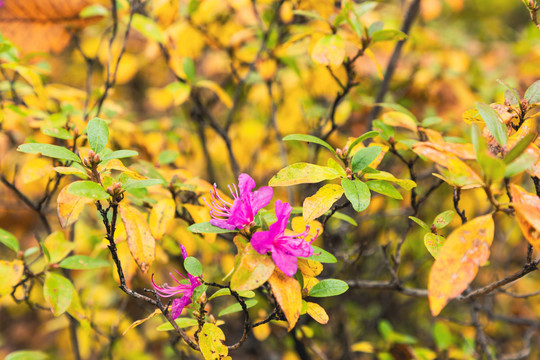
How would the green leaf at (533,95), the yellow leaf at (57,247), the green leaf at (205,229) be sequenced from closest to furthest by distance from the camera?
the green leaf at (205,229) → the green leaf at (533,95) → the yellow leaf at (57,247)

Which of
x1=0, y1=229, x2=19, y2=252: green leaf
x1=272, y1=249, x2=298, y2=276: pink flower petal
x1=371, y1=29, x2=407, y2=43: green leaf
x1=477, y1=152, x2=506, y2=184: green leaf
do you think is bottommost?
x1=0, y1=229, x2=19, y2=252: green leaf

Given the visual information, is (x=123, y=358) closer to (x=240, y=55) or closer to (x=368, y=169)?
(x=240, y=55)

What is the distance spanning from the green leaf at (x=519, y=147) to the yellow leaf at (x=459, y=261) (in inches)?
3.7

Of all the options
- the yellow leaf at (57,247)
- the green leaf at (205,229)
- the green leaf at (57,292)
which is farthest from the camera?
the yellow leaf at (57,247)

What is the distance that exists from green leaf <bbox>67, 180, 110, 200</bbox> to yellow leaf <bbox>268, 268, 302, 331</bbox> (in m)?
0.32

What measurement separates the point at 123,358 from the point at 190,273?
4.84 ft

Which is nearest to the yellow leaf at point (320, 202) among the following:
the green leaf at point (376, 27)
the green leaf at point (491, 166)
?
the green leaf at point (491, 166)

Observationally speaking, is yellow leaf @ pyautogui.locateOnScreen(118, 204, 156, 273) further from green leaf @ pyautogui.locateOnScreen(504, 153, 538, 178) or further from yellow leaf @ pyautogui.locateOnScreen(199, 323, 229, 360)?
green leaf @ pyautogui.locateOnScreen(504, 153, 538, 178)

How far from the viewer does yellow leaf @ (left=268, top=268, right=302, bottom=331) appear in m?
0.65

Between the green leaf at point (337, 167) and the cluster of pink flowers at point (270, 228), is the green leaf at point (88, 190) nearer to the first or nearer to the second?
the cluster of pink flowers at point (270, 228)

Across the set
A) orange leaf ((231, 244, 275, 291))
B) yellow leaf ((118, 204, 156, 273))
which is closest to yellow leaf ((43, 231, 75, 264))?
yellow leaf ((118, 204, 156, 273))

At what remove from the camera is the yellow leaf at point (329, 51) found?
992 mm

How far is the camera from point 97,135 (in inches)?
31.1

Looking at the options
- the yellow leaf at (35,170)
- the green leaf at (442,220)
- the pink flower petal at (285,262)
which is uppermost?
the pink flower petal at (285,262)
